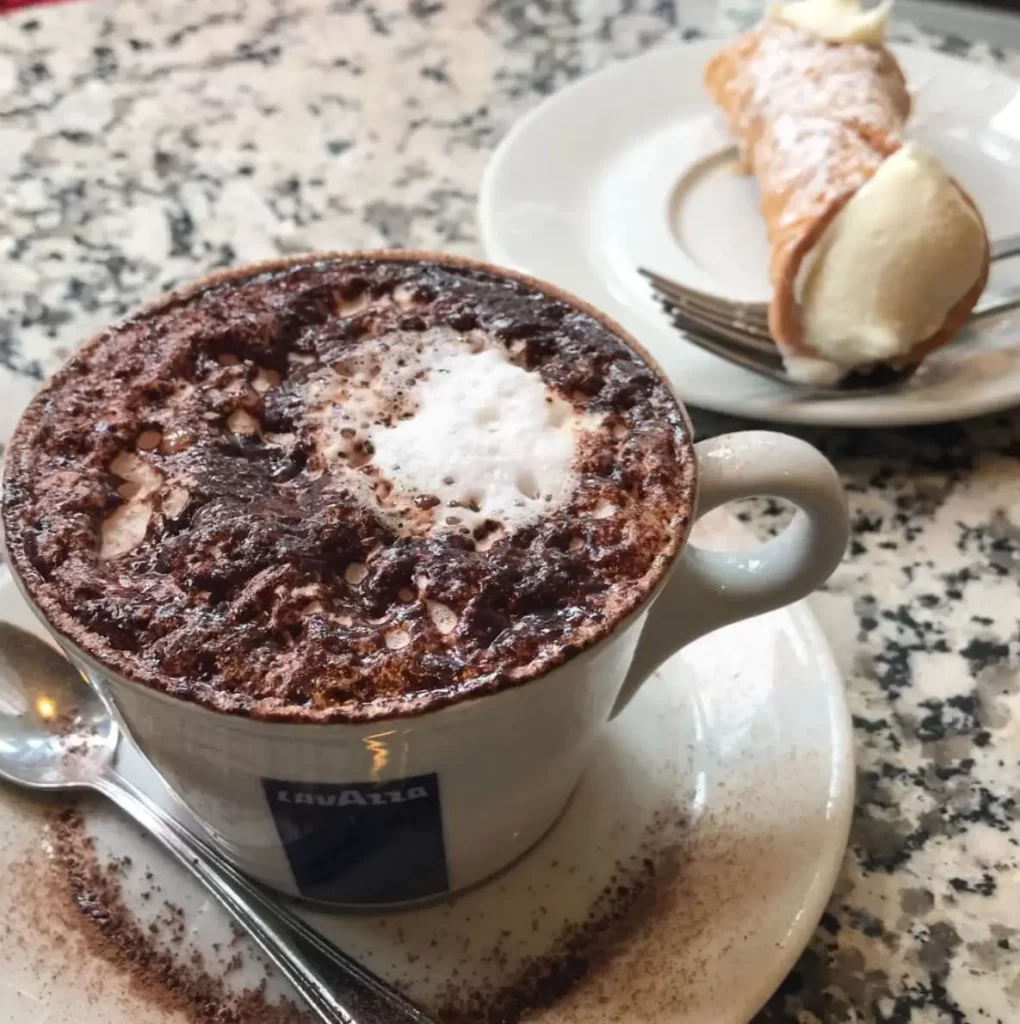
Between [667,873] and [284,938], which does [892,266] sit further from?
[284,938]

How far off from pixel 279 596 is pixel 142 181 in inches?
33.0

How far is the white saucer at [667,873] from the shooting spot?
0.58 metres

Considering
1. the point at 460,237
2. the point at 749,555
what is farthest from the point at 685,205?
the point at 749,555

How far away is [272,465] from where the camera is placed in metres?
0.61

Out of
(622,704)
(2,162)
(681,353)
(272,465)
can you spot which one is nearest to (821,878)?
(622,704)

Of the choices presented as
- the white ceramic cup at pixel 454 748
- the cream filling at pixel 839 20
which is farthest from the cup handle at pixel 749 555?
the cream filling at pixel 839 20

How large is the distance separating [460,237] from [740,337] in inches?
13.8

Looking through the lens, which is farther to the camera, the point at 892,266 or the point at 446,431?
the point at 892,266

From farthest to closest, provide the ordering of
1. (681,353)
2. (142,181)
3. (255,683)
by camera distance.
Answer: (142,181), (681,353), (255,683)

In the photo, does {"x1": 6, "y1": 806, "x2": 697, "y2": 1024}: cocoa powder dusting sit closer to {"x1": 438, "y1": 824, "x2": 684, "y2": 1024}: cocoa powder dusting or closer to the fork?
{"x1": 438, "y1": 824, "x2": 684, "y2": 1024}: cocoa powder dusting

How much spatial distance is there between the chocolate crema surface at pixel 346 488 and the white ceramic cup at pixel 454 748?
0.7 inches

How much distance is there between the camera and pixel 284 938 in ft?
1.99

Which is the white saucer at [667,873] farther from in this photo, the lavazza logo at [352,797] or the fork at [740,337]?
the fork at [740,337]

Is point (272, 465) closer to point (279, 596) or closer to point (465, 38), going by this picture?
point (279, 596)
